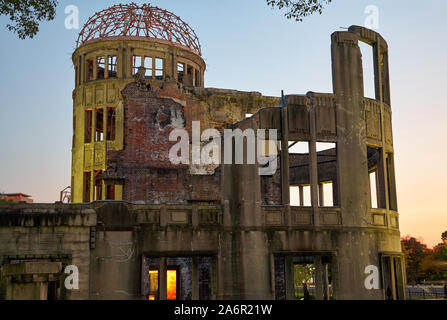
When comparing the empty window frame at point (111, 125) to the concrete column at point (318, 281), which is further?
the empty window frame at point (111, 125)

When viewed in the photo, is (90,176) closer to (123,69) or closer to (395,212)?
(123,69)

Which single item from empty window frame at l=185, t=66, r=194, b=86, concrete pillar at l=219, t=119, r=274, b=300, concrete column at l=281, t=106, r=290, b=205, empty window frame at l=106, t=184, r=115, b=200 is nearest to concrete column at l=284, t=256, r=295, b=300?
concrete pillar at l=219, t=119, r=274, b=300

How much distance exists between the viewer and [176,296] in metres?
30.1

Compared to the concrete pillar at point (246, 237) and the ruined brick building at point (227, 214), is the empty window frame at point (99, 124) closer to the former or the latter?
the ruined brick building at point (227, 214)

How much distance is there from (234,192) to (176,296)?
10.6 meters

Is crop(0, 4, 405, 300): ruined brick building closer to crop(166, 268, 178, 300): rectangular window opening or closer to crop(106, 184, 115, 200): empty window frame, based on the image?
crop(166, 268, 178, 300): rectangular window opening

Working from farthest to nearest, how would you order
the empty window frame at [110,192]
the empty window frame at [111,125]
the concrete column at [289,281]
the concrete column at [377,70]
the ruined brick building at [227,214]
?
the empty window frame at [111,125], the empty window frame at [110,192], the concrete column at [377,70], the concrete column at [289,281], the ruined brick building at [227,214]

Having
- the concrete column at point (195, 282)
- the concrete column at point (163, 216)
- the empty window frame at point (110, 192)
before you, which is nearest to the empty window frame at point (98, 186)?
the empty window frame at point (110, 192)

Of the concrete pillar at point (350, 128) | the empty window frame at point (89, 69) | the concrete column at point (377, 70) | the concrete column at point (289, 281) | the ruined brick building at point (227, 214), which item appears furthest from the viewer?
the empty window frame at point (89, 69)

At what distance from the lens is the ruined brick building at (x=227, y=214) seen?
19.9 m

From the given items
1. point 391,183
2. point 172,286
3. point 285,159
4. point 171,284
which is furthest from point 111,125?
point 391,183

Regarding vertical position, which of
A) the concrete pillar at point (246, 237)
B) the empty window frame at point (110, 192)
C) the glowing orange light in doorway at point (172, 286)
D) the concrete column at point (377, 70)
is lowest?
the glowing orange light in doorway at point (172, 286)

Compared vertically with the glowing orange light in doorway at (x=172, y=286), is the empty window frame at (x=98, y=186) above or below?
above

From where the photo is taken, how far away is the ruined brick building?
1991 centimetres
